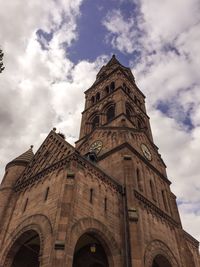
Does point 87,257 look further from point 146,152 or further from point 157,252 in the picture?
point 146,152

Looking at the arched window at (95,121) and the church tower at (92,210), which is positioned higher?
the arched window at (95,121)

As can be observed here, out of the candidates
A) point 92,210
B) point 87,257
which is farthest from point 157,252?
point 92,210

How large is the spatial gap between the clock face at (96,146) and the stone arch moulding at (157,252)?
1263 centimetres

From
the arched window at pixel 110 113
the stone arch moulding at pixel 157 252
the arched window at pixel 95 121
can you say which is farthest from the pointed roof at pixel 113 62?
the stone arch moulding at pixel 157 252

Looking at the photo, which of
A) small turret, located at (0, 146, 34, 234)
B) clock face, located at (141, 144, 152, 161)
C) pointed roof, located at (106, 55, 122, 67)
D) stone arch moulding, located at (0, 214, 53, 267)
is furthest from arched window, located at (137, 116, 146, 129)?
stone arch moulding, located at (0, 214, 53, 267)

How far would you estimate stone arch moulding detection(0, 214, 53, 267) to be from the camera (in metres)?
17.1

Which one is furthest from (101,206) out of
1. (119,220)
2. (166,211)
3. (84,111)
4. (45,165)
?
(84,111)

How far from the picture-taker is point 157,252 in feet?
76.4

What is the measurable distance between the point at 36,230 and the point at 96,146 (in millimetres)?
16346

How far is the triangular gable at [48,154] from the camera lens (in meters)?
23.6

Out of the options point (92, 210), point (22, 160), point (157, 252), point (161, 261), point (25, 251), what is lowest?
point (25, 251)

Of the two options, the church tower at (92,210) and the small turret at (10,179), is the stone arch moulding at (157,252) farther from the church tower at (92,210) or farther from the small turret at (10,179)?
the small turret at (10,179)

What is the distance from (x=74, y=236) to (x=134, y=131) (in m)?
19.4

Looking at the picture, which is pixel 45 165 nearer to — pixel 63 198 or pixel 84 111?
pixel 63 198
